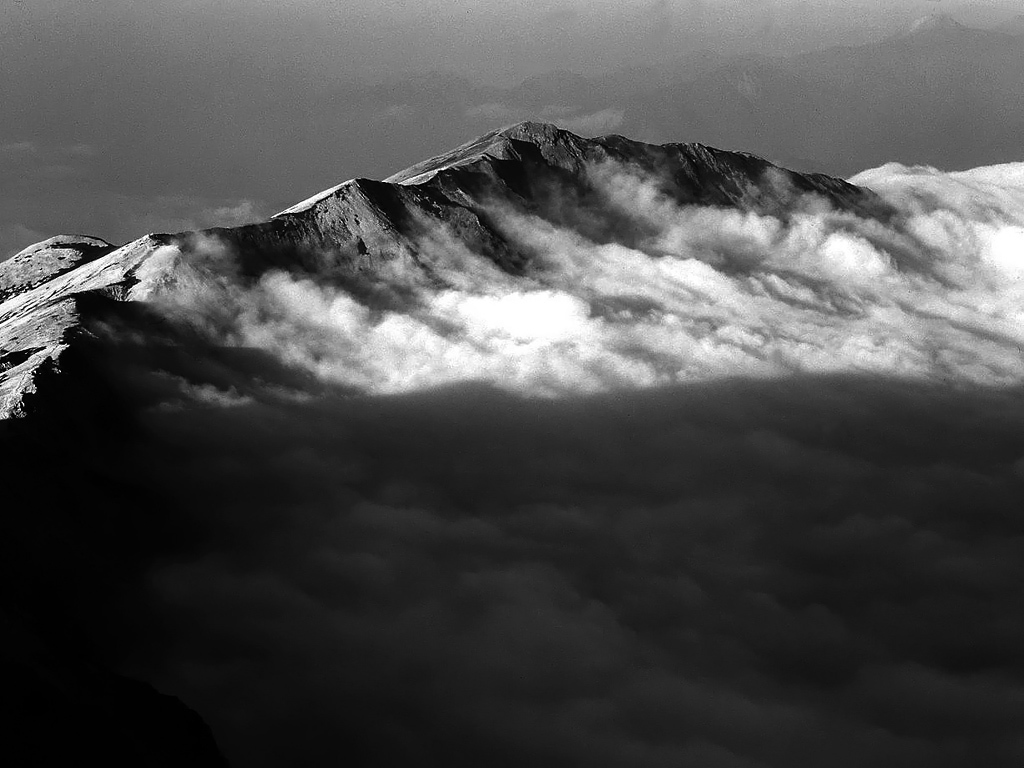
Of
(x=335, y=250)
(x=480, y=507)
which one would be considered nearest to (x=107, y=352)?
(x=480, y=507)

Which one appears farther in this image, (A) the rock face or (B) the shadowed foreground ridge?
(B) the shadowed foreground ridge

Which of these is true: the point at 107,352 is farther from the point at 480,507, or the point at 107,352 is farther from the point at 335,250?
the point at 335,250

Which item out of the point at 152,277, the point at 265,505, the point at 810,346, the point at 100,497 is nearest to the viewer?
the point at 100,497

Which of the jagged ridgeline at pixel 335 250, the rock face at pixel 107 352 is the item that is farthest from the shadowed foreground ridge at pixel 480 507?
the jagged ridgeline at pixel 335 250

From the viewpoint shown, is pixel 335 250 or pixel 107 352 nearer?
Answer: pixel 107 352

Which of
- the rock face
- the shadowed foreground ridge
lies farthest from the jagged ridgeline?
the shadowed foreground ridge

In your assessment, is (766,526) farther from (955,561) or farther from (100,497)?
(100,497)

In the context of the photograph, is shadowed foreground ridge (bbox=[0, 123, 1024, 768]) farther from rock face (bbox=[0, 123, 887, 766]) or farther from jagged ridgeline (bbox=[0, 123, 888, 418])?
jagged ridgeline (bbox=[0, 123, 888, 418])

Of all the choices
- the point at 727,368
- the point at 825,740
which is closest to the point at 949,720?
the point at 825,740
